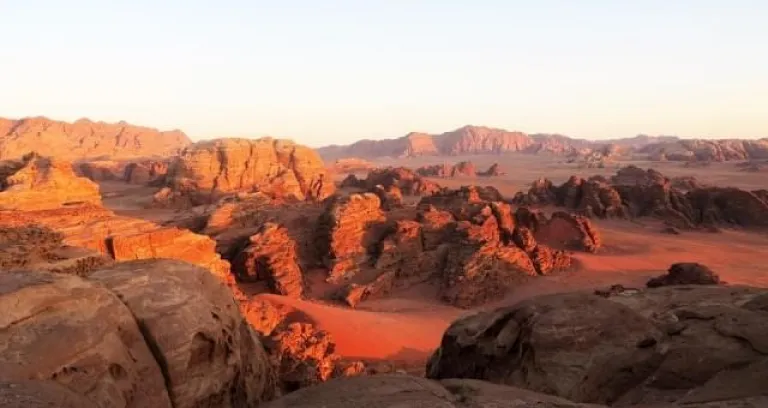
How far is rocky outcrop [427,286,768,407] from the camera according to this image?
256 inches

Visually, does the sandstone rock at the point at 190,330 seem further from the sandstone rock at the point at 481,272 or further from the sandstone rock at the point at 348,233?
the sandstone rock at the point at 348,233

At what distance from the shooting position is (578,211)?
35000 mm

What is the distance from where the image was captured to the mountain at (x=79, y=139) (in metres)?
78.3

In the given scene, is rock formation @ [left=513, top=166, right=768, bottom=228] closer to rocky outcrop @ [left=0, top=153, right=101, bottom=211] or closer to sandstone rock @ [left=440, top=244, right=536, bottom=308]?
sandstone rock @ [left=440, top=244, right=536, bottom=308]

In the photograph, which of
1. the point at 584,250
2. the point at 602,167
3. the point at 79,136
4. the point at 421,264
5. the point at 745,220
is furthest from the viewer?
the point at 79,136

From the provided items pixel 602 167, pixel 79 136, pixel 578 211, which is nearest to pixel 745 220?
pixel 578 211

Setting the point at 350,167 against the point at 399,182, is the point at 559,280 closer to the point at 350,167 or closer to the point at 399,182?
the point at 399,182

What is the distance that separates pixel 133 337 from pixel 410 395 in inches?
120

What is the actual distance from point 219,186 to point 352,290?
2200cm

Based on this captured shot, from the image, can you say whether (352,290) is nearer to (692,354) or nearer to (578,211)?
(692,354)

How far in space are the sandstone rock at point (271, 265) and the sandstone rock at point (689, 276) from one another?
1281 centimetres

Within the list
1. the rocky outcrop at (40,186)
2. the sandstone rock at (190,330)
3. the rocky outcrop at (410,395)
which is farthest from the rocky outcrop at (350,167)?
the rocky outcrop at (410,395)

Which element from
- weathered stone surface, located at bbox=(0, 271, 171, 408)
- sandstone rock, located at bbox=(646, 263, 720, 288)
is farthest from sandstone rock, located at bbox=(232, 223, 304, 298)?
weathered stone surface, located at bbox=(0, 271, 171, 408)

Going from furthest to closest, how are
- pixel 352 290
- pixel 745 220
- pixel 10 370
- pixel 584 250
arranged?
pixel 745 220, pixel 584 250, pixel 352 290, pixel 10 370
